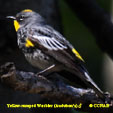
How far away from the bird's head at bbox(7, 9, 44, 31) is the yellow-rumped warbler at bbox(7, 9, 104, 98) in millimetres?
139

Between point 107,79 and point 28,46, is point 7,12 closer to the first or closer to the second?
point 28,46

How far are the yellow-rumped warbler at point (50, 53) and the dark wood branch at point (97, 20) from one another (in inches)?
48.8

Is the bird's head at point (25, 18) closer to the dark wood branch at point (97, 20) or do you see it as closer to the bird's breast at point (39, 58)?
the bird's breast at point (39, 58)

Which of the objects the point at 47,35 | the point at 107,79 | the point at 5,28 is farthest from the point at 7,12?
the point at 107,79

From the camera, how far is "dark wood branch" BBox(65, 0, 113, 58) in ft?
16.9

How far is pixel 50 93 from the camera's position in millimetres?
3445

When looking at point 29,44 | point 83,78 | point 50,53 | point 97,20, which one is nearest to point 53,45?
point 50,53

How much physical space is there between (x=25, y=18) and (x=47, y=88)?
3.98ft

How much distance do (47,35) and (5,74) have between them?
106 centimetres

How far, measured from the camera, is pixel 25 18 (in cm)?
438

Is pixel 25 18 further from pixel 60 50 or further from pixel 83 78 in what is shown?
pixel 83 78

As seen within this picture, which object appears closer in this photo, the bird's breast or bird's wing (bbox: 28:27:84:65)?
bird's wing (bbox: 28:27:84:65)

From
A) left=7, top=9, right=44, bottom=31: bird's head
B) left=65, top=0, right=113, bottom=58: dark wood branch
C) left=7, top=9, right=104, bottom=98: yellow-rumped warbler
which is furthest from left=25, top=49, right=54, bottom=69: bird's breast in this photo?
left=65, top=0, right=113, bottom=58: dark wood branch

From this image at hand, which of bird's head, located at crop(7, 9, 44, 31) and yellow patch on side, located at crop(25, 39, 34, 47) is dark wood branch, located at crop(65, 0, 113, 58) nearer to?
bird's head, located at crop(7, 9, 44, 31)
